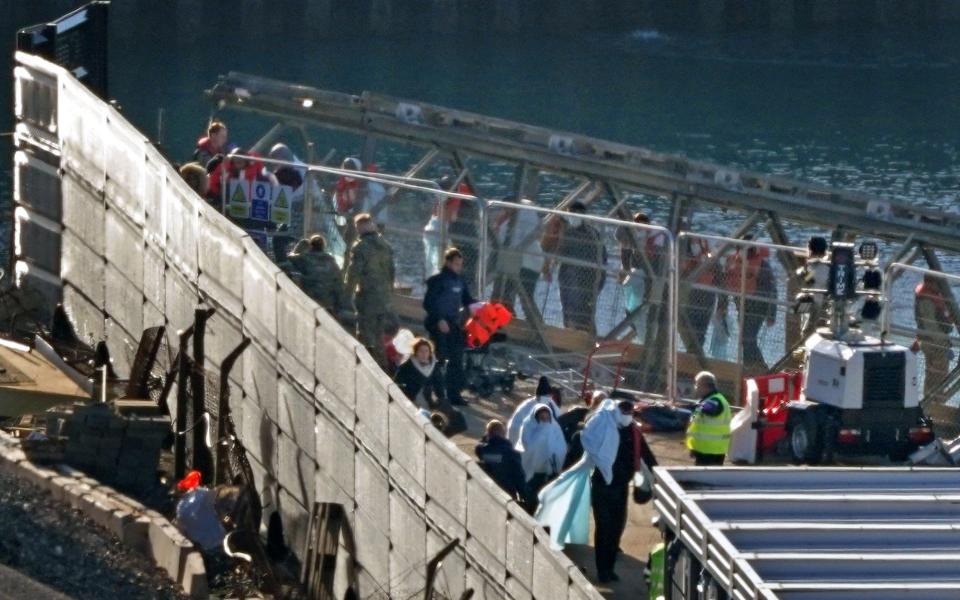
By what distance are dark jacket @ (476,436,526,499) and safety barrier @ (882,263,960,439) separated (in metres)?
4.69

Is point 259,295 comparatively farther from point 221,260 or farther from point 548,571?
point 548,571

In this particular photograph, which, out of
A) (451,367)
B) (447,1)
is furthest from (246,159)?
(447,1)

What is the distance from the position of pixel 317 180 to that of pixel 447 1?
4946cm

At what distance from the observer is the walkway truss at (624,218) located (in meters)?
20.9

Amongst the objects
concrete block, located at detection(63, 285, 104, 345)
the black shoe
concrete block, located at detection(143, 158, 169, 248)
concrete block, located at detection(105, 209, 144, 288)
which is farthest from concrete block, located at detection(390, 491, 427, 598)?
concrete block, located at detection(63, 285, 104, 345)

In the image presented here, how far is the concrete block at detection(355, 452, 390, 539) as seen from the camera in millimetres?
17719

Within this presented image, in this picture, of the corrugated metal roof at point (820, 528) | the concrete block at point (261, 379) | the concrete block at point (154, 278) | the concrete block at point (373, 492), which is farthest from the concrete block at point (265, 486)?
the corrugated metal roof at point (820, 528)

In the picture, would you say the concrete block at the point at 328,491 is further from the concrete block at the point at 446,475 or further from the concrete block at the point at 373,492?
the concrete block at the point at 446,475

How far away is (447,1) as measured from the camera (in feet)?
236

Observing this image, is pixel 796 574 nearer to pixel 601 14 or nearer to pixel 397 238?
pixel 397 238

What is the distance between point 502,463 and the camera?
56.7 ft

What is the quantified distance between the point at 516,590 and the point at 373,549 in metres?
3.25

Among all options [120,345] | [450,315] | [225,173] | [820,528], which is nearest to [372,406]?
[450,315]

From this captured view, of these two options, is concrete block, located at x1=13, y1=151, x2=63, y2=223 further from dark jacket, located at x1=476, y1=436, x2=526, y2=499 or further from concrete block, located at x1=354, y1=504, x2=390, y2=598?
dark jacket, located at x1=476, y1=436, x2=526, y2=499
